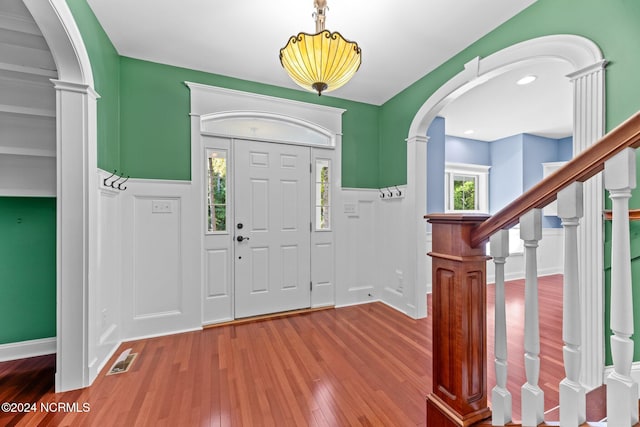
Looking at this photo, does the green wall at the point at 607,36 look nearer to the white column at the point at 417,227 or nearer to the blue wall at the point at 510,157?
the white column at the point at 417,227

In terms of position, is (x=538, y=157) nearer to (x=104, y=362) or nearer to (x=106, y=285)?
(x=106, y=285)

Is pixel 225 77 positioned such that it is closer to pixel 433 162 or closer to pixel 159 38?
pixel 159 38

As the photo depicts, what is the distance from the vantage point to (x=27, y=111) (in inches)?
78.6

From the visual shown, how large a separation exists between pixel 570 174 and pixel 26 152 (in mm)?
3159

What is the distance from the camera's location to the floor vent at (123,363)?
2.10m

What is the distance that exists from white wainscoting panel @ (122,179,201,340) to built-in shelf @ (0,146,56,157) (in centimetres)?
62

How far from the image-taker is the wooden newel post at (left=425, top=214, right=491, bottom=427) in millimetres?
1069

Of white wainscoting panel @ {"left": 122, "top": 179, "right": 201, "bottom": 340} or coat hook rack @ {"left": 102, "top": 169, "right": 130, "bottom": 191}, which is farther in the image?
white wainscoting panel @ {"left": 122, "top": 179, "right": 201, "bottom": 340}

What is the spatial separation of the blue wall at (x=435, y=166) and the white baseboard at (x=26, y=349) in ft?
14.8

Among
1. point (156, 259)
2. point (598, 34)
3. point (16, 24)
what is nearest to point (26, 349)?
point (156, 259)

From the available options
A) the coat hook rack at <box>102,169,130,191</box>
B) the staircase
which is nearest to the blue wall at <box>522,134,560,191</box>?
the staircase

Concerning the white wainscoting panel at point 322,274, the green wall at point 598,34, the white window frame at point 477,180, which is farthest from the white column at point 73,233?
the white window frame at point 477,180

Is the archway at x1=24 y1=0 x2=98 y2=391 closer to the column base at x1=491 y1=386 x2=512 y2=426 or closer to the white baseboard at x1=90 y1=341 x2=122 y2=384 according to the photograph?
the white baseboard at x1=90 y1=341 x2=122 y2=384

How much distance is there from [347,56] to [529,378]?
1.79m
